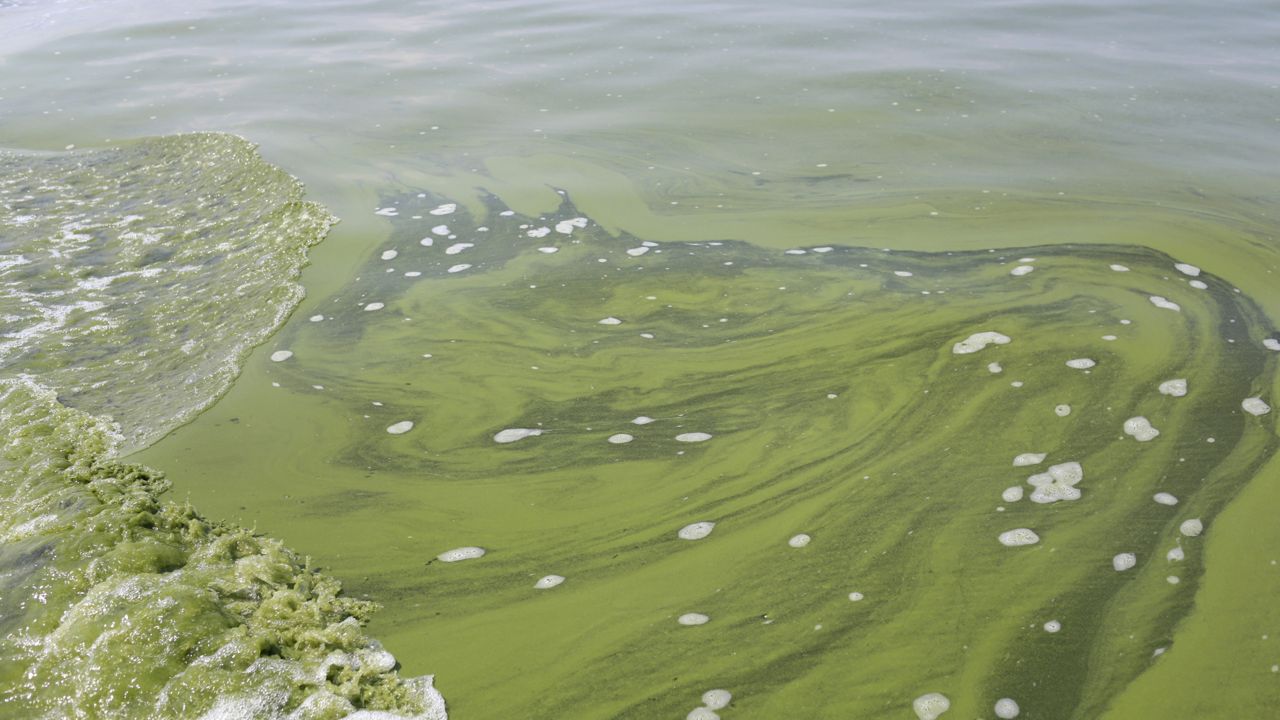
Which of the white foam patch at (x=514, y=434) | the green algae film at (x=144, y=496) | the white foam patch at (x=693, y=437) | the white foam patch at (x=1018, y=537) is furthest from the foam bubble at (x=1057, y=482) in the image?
the green algae film at (x=144, y=496)

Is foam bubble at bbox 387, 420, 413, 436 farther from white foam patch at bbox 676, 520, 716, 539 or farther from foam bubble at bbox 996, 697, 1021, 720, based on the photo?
foam bubble at bbox 996, 697, 1021, 720

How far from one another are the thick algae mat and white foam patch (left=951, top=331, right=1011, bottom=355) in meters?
0.03

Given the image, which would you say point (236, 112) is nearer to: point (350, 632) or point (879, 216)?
point (879, 216)

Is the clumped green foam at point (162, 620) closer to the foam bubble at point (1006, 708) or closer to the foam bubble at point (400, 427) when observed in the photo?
the foam bubble at point (400, 427)

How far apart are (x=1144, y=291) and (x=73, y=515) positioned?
3.07m

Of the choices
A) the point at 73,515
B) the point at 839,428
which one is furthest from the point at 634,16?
the point at 73,515

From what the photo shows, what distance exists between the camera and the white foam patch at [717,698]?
5.16 feet

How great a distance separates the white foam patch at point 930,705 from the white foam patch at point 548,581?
0.73 metres

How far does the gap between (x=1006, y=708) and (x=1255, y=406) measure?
133 cm

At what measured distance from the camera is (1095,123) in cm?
444

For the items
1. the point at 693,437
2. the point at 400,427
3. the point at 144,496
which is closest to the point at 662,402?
the point at 693,437

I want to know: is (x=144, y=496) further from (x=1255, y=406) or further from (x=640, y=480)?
(x=1255, y=406)

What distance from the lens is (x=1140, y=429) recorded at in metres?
2.27

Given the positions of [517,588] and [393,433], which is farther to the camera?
[393,433]
